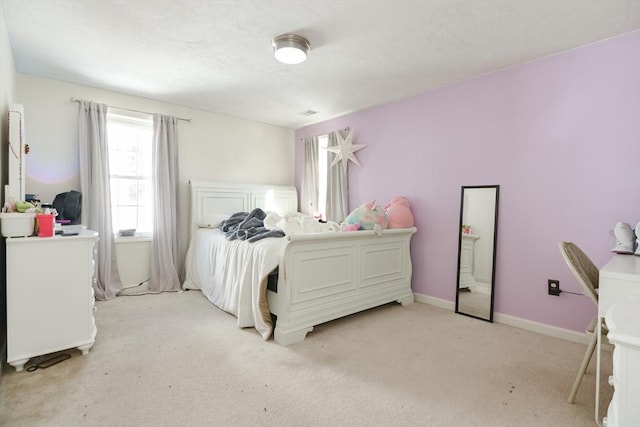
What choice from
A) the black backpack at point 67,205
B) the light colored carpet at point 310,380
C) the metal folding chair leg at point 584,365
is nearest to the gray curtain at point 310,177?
the light colored carpet at point 310,380

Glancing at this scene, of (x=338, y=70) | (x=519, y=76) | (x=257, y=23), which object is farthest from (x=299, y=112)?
(x=519, y=76)

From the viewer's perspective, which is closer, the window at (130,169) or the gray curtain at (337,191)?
the window at (130,169)

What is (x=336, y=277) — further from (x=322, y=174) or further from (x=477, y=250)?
(x=322, y=174)

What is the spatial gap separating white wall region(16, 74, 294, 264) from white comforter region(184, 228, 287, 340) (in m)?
0.56

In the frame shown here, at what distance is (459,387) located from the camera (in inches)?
72.0

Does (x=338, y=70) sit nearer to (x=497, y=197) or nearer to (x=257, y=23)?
(x=257, y=23)

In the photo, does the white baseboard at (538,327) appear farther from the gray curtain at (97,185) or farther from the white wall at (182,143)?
the gray curtain at (97,185)

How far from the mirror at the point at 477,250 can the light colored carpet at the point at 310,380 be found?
31 cm

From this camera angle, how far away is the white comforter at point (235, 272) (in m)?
2.49

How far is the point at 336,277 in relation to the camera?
276 centimetres

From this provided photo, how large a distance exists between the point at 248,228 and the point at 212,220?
1.04m

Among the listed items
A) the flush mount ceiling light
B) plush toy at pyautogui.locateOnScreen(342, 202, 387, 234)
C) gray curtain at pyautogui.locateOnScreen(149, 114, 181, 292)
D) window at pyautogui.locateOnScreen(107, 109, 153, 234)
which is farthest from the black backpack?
plush toy at pyautogui.locateOnScreen(342, 202, 387, 234)

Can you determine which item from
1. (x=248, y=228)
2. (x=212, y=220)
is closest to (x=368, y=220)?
(x=248, y=228)

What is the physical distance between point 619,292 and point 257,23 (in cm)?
Answer: 255
